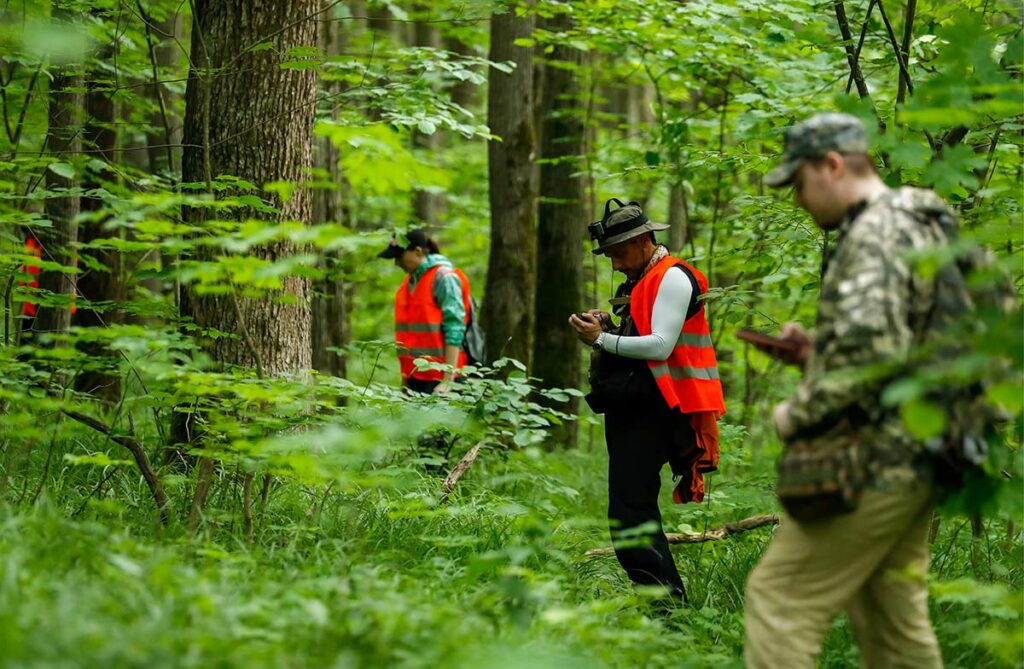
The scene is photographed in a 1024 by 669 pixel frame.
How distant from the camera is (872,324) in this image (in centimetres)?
289

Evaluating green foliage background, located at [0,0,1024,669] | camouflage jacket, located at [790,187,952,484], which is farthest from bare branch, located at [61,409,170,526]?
camouflage jacket, located at [790,187,952,484]

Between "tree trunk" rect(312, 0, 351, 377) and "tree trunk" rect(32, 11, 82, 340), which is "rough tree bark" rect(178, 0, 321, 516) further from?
"tree trunk" rect(312, 0, 351, 377)

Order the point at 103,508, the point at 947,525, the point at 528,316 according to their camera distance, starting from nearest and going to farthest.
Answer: the point at 103,508 → the point at 947,525 → the point at 528,316

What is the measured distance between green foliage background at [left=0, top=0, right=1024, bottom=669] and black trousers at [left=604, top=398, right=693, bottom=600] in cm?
20

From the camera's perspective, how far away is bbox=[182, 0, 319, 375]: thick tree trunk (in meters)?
5.72

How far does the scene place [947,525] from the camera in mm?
6438

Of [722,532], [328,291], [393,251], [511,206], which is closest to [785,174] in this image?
[722,532]

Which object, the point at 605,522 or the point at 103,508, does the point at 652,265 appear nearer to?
the point at 605,522

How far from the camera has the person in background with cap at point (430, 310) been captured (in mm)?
7758

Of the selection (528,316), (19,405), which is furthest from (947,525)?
(19,405)

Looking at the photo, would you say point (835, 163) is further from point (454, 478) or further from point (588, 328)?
point (454, 478)

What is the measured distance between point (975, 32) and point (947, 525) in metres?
3.83

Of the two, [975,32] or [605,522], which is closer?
[975,32]

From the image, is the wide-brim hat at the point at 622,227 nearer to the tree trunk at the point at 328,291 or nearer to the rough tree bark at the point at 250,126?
the rough tree bark at the point at 250,126
